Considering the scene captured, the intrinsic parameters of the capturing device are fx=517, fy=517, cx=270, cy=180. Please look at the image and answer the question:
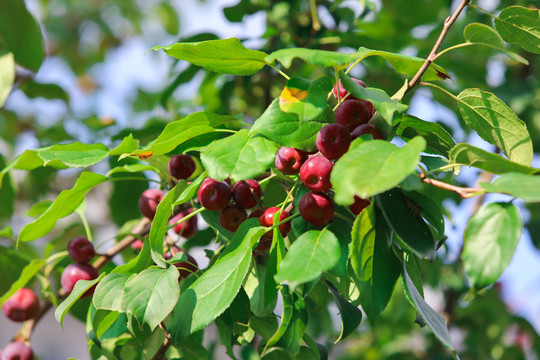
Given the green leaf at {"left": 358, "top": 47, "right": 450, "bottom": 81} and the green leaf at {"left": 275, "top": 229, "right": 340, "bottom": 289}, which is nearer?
the green leaf at {"left": 275, "top": 229, "right": 340, "bottom": 289}

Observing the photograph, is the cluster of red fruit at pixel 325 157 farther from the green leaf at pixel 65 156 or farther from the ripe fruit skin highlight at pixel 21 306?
the ripe fruit skin highlight at pixel 21 306

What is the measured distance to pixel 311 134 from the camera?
652mm

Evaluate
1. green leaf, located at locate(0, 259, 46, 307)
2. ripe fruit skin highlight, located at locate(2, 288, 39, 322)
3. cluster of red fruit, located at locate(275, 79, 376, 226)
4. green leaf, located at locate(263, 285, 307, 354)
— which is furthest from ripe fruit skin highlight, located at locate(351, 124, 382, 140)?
ripe fruit skin highlight, located at locate(2, 288, 39, 322)

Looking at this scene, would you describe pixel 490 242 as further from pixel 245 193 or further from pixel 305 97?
pixel 245 193

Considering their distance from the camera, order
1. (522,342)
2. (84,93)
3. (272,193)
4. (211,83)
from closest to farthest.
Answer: (272,193)
(211,83)
(522,342)
(84,93)

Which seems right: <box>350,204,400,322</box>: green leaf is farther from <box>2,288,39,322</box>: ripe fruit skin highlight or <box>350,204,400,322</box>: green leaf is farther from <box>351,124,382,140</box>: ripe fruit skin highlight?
<box>2,288,39,322</box>: ripe fruit skin highlight

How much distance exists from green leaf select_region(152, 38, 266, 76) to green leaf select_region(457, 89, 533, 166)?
0.30 metres

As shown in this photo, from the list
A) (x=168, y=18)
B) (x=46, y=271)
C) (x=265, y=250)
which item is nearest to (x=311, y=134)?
(x=265, y=250)

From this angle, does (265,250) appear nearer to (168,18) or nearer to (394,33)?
(394,33)

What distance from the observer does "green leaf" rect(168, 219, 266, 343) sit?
609 mm

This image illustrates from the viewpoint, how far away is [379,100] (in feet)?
1.90

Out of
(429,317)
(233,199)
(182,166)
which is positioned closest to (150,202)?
(182,166)

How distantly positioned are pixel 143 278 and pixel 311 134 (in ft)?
0.93

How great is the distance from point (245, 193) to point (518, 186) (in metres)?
0.41
